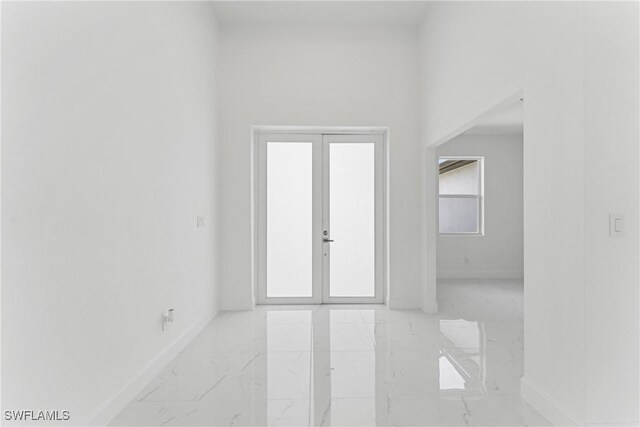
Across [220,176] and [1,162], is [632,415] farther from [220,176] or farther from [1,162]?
[220,176]

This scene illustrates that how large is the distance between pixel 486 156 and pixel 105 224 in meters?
6.61

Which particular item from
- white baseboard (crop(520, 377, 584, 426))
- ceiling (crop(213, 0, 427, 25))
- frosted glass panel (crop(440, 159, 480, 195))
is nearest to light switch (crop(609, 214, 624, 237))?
white baseboard (crop(520, 377, 584, 426))

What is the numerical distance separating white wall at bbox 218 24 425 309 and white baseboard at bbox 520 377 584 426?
2324mm

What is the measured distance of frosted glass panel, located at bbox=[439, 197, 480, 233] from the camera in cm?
718

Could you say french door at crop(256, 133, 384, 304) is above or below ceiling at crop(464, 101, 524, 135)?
below

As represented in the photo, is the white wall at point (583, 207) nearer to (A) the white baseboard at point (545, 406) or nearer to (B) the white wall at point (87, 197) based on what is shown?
(A) the white baseboard at point (545, 406)

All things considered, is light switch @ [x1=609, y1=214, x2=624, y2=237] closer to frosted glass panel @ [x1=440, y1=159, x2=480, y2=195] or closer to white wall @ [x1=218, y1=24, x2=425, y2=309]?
white wall @ [x1=218, y1=24, x2=425, y2=309]

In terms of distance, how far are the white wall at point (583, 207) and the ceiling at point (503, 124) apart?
3458 millimetres

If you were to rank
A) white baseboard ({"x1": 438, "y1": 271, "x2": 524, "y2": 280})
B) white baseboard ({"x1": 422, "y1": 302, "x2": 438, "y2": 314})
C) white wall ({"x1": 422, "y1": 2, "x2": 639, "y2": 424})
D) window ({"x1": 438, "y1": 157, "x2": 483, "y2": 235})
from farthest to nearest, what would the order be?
window ({"x1": 438, "y1": 157, "x2": 483, "y2": 235}) → white baseboard ({"x1": 438, "y1": 271, "x2": 524, "y2": 280}) → white baseboard ({"x1": 422, "y1": 302, "x2": 438, "y2": 314}) → white wall ({"x1": 422, "y1": 2, "x2": 639, "y2": 424})

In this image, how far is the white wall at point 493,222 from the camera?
700 cm

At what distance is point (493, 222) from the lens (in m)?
7.05

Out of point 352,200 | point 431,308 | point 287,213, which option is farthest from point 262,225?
point 431,308

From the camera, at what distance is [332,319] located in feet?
13.8

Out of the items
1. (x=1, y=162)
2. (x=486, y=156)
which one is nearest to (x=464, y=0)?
(x=1, y=162)
